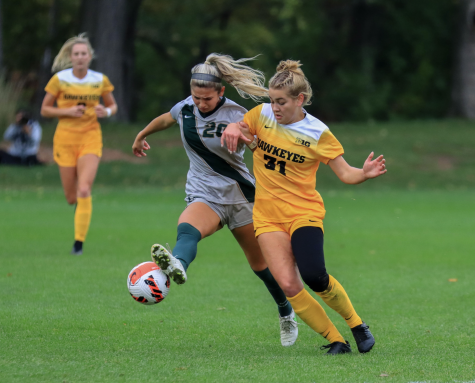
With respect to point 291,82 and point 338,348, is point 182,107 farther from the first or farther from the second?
point 338,348

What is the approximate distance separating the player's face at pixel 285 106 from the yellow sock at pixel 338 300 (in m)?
1.14

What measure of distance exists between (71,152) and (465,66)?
2459 centimetres

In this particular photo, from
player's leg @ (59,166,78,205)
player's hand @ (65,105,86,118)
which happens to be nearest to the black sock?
player's leg @ (59,166,78,205)

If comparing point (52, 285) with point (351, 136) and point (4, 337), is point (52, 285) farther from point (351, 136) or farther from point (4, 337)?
point (351, 136)

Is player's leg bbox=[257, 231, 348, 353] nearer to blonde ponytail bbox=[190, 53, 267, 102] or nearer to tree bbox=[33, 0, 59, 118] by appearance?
blonde ponytail bbox=[190, 53, 267, 102]

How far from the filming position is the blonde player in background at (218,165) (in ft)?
18.7

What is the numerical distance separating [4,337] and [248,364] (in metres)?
1.87

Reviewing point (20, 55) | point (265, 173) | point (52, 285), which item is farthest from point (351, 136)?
point (265, 173)

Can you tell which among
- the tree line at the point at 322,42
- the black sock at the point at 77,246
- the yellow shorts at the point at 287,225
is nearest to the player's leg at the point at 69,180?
the black sock at the point at 77,246

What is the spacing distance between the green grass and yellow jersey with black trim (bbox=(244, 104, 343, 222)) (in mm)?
998

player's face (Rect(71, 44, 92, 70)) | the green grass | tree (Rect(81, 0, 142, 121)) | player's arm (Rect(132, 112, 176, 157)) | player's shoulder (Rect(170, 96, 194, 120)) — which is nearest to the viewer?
the green grass

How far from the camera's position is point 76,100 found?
10039 millimetres

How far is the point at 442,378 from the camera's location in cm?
451

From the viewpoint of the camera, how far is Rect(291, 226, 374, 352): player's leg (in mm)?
5012
